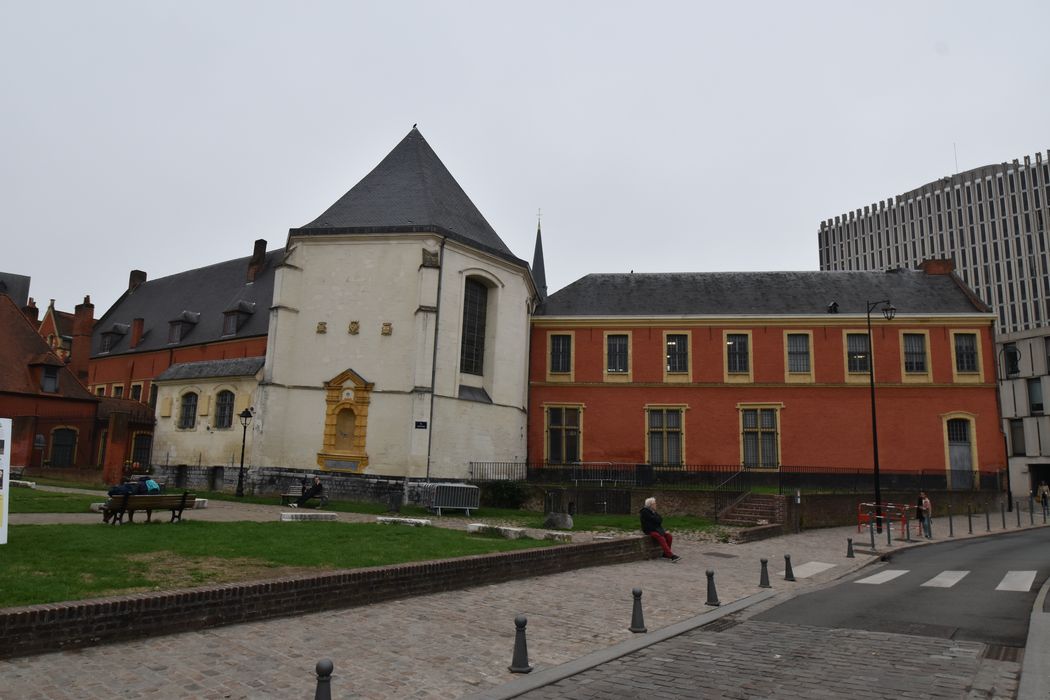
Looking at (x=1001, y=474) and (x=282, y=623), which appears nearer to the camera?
(x=282, y=623)

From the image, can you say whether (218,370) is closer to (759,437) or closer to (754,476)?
(754,476)

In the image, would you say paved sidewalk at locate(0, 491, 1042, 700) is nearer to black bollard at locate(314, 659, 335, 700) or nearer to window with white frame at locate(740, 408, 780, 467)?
black bollard at locate(314, 659, 335, 700)

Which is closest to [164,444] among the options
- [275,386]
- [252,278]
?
[275,386]

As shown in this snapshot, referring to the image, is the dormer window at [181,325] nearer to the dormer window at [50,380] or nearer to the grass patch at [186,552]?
the dormer window at [50,380]

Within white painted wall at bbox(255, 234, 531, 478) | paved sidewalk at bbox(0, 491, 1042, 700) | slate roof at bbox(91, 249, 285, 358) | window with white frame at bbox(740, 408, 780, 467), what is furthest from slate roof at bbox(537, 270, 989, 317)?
paved sidewalk at bbox(0, 491, 1042, 700)

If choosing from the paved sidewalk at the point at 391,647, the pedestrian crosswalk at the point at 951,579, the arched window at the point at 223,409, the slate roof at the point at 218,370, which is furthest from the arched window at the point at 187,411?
the pedestrian crosswalk at the point at 951,579

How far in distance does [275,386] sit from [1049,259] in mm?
81142

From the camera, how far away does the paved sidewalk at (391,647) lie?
579 cm

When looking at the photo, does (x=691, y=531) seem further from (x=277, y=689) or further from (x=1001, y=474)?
(x=1001, y=474)

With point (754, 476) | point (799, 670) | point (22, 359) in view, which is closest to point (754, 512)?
point (754, 476)

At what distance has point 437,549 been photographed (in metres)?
12.2

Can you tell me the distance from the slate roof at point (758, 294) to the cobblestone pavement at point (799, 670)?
25391 mm

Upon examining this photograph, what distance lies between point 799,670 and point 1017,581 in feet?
27.9

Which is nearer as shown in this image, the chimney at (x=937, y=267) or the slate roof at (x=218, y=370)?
the slate roof at (x=218, y=370)
